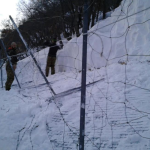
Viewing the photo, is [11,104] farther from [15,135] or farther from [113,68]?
[113,68]

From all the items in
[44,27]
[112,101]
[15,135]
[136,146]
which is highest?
[44,27]

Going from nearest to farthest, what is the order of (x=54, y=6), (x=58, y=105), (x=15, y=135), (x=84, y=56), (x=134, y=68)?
(x=84, y=56)
(x=15, y=135)
(x=58, y=105)
(x=134, y=68)
(x=54, y=6)

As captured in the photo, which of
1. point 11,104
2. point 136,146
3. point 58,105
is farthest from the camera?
point 11,104

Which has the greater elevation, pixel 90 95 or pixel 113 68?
pixel 113 68

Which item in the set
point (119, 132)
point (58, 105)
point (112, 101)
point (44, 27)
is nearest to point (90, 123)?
point (119, 132)

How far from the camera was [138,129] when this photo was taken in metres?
1.82

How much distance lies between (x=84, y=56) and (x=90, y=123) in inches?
52.5

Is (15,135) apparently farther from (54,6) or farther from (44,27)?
(44,27)

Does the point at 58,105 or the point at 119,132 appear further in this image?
the point at 58,105

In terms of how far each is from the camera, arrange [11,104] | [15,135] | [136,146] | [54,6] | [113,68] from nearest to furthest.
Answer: [136,146], [15,135], [11,104], [113,68], [54,6]

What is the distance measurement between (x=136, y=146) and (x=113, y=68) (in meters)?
2.66

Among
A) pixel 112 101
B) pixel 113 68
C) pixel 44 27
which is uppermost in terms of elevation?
pixel 44 27

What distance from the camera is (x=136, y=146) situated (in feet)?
5.24

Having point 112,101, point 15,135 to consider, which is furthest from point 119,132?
point 15,135
